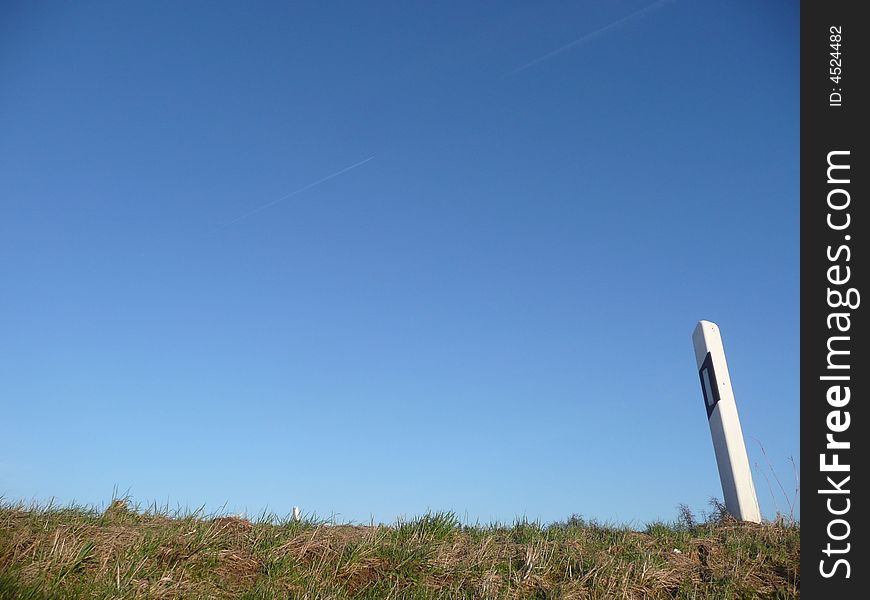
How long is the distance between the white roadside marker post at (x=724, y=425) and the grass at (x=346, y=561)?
236 cm

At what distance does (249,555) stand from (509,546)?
7.68 ft

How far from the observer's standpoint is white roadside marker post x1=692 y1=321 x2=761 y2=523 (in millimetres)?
9297

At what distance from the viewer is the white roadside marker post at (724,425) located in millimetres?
9297

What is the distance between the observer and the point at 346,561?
5957 millimetres

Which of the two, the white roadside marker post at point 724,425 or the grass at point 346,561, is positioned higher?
the white roadside marker post at point 724,425

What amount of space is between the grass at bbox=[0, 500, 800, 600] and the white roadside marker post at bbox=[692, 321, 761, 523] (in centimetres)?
236

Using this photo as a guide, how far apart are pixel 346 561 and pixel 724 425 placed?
6120 mm
